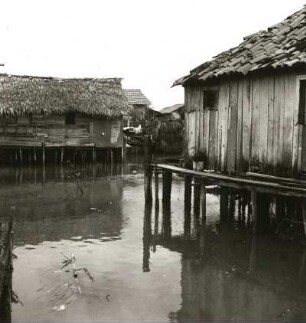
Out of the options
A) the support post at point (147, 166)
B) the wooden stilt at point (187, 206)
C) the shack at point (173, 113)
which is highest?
the shack at point (173, 113)

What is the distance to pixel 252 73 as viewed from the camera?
11297mm

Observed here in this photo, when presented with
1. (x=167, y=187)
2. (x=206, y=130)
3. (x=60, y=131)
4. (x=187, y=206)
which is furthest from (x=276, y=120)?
(x=60, y=131)

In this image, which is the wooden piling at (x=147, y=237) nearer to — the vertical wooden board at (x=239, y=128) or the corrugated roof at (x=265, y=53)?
the vertical wooden board at (x=239, y=128)

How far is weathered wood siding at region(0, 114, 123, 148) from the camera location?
26906mm

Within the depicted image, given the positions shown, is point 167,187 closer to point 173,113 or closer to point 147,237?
point 147,237

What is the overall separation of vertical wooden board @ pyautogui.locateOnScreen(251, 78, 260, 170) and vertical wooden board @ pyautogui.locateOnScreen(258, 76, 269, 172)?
0.09 m

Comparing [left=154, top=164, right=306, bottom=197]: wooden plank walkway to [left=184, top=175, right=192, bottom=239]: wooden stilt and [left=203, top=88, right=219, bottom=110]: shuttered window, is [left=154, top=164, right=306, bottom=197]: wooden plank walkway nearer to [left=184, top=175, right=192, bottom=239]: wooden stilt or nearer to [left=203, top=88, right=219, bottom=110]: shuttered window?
[left=184, top=175, right=192, bottom=239]: wooden stilt

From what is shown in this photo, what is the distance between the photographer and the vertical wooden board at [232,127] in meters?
11.9

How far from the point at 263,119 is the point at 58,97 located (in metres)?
17.8

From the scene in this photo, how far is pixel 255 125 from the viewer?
37.4 feet

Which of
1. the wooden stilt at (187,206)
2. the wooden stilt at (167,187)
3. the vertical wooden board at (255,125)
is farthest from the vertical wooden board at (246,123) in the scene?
the wooden stilt at (167,187)

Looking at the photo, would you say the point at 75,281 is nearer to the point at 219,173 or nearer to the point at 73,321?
the point at 73,321

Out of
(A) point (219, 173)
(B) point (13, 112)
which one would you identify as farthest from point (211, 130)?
(B) point (13, 112)

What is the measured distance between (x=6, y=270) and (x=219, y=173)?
23.4 ft
